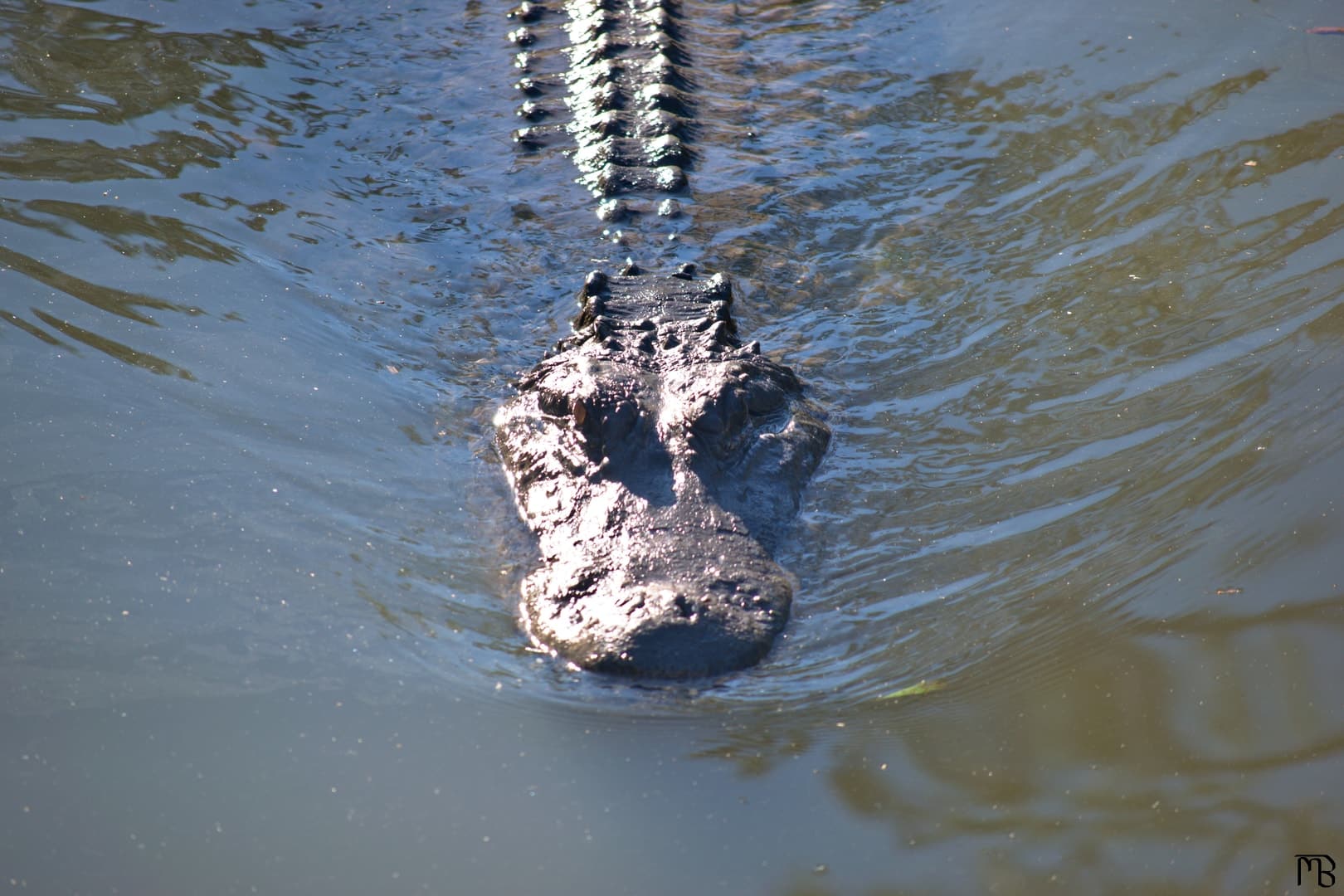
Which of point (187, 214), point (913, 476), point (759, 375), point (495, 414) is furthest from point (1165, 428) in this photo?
point (187, 214)

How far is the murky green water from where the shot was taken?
295 cm

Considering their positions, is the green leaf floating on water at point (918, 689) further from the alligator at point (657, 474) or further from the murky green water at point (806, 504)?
the alligator at point (657, 474)

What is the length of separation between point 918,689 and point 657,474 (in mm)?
1200

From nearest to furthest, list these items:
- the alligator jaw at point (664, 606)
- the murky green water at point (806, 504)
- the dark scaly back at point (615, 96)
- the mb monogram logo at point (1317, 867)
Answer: the mb monogram logo at point (1317, 867) → the murky green water at point (806, 504) → the alligator jaw at point (664, 606) → the dark scaly back at point (615, 96)

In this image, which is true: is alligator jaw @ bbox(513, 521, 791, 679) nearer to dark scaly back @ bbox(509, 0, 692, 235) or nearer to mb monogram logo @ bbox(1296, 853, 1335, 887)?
mb monogram logo @ bbox(1296, 853, 1335, 887)

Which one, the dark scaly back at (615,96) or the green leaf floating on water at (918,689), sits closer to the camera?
the green leaf floating on water at (918,689)

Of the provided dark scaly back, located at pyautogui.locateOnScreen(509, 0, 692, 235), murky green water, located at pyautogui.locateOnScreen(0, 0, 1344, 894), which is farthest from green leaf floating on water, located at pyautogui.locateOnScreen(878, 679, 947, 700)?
dark scaly back, located at pyautogui.locateOnScreen(509, 0, 692, 235)

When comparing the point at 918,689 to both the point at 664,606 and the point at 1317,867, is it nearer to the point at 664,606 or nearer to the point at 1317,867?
the point at 664,606

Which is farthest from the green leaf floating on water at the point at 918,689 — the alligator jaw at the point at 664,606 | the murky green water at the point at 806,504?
the alligator jaw at the point at 664,606

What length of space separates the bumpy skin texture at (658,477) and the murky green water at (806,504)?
12 centimetres

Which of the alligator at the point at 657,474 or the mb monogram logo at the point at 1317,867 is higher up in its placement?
the alligator at the point at 657,474

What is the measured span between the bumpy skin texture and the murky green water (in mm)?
116

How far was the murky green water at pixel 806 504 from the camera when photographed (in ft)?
9.68

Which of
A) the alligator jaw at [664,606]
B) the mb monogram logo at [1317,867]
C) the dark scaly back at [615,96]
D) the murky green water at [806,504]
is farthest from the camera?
the dark scaly back at [615,96]
